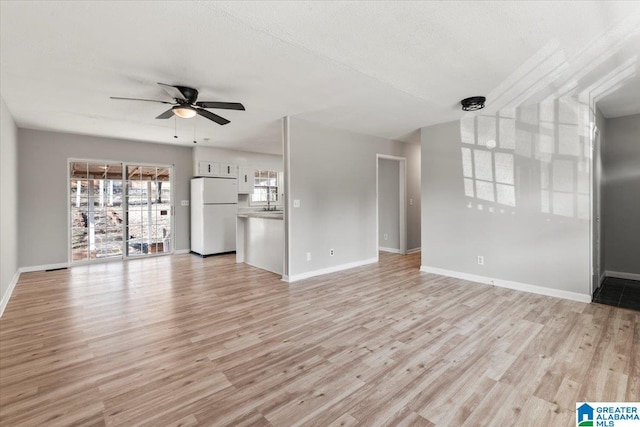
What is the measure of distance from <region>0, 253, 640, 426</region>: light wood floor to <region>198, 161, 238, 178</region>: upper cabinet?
11.2 ft

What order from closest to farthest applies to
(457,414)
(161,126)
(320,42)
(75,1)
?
(457,414) < (75,1) < (320,42) < (161,126)

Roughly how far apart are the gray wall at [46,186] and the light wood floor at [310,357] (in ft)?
5.70

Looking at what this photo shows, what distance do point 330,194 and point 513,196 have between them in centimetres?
268

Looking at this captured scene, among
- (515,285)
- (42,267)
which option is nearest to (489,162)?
(515,285)

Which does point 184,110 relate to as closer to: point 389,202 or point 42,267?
point 42,267

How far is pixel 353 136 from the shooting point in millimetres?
5410

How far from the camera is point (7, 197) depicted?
4043mm

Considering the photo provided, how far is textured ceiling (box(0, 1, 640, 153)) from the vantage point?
6.55 ft

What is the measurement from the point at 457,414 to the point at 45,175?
23.5 ft

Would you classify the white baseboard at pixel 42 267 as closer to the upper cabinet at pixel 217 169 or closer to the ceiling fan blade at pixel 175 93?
the upper cabinet at pixel 217 169

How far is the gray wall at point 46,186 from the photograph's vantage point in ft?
17.1

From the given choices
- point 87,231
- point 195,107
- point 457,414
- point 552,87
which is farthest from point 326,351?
point 87,231

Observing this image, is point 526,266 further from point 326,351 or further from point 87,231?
point 87,231

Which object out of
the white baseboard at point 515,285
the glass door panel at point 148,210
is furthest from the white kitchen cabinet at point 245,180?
the white baseboard at point 515,285
